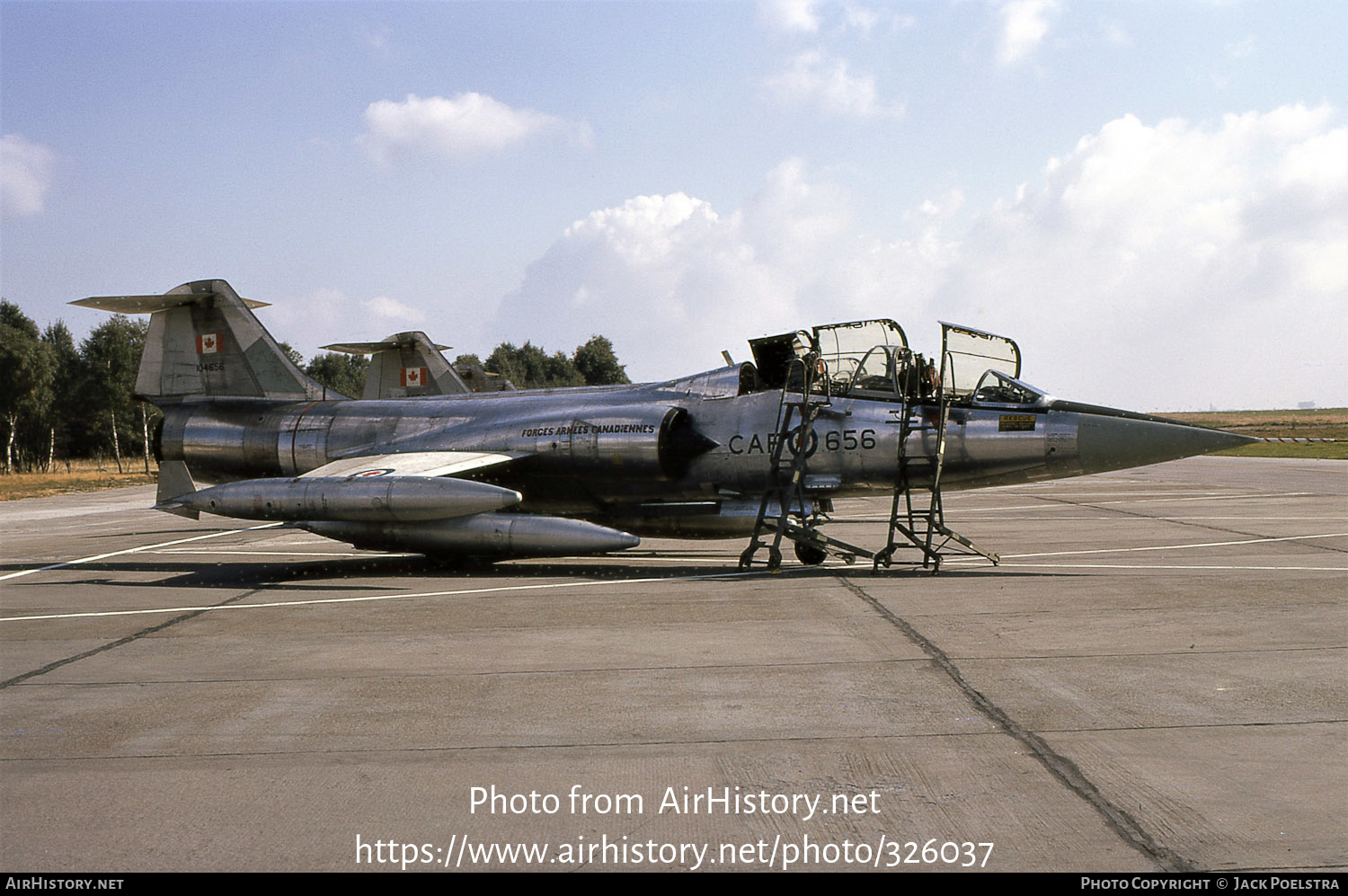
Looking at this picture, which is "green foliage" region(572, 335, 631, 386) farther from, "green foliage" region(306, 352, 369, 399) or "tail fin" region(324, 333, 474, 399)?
"tail fin" region(324, 333, 474, 399)

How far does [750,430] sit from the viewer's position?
1398 centimetres

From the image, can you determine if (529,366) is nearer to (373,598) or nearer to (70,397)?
(70,397)

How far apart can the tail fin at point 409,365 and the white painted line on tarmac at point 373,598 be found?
68.5 feet

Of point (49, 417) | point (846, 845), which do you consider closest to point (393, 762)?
point (846, 845)

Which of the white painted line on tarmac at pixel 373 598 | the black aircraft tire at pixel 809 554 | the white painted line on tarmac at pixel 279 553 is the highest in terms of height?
the black aircraft tire at pixel 809 554

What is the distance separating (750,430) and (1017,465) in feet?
11.6

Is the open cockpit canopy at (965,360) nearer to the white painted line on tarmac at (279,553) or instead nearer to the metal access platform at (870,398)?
the metal access platform at (870,398)

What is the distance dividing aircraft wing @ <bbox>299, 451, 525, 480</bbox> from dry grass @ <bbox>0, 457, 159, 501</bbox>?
2949 cm

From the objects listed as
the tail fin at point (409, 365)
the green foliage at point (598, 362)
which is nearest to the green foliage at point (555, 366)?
the green foliage at point (598, 362)

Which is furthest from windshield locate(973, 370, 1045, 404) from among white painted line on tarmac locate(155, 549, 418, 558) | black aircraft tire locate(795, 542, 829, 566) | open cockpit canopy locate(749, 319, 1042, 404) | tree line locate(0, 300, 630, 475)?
tree line locate(0, 300, 630, 475)

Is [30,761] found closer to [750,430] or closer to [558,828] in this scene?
[558,828]

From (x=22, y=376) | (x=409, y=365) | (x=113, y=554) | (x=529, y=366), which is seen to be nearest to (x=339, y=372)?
(x=529, y=366)

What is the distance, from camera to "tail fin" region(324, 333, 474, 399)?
105 feet

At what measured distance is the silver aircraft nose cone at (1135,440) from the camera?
1175 centimetres
